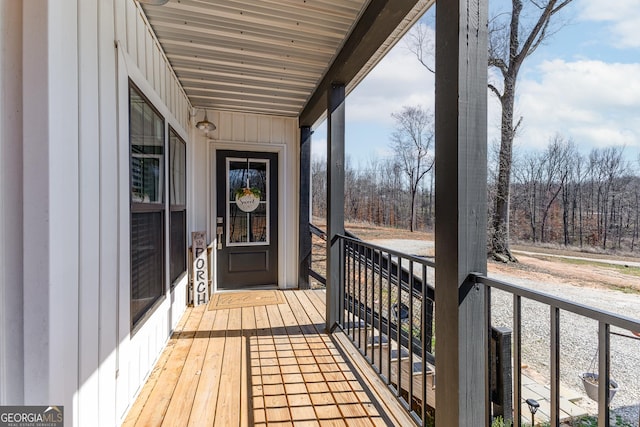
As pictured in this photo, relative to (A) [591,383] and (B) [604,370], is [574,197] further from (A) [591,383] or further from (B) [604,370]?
(B) [604,370]

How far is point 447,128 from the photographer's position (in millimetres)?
1286

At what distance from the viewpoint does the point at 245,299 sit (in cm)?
383

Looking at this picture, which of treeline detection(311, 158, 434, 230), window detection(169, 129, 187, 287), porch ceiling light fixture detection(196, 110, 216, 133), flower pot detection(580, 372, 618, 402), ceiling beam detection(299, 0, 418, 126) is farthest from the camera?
treeline detection(311, 158, 434, 230)

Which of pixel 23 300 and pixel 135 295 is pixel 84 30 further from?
pixel 135 295

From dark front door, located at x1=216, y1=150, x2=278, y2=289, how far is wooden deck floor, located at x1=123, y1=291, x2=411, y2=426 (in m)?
1.28

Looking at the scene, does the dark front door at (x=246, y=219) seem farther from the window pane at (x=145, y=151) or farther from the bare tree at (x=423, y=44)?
the bare tree at (x=423, y=44)

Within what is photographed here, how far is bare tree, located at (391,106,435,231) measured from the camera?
5.20m

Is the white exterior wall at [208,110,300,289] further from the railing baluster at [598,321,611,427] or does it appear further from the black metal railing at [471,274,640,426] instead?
the railing baluster at [598,321,611,427]

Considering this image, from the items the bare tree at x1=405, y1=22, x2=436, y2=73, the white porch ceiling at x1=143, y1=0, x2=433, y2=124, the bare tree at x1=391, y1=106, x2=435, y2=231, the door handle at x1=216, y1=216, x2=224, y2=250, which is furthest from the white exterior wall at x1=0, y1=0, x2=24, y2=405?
the bare tree at x1=391, y1=106, x2=435, y2=231

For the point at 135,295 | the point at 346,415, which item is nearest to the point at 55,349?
the point at 135,295

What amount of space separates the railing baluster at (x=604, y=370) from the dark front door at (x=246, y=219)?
12.7 feet

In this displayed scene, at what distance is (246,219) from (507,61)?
360 cm

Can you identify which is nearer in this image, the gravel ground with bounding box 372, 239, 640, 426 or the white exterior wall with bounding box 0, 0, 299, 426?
the white exterior wall with bounding box 0, 0, 299, 426

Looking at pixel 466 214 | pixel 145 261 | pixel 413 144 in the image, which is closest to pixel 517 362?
pixel 466 214
